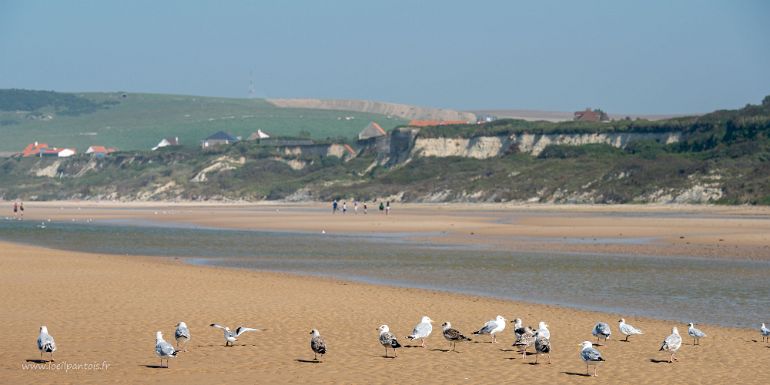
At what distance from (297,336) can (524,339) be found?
3984 millimetres

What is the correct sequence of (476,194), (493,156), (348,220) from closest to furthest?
(348,220)
(476,194)
(493,156)

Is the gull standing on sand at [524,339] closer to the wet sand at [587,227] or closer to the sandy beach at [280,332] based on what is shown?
the sandy beach at [280,332]

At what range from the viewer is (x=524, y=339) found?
1586cm

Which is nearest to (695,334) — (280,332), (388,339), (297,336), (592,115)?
(388,339)

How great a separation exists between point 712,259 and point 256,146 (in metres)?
128

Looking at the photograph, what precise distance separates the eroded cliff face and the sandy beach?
7811 centimetres

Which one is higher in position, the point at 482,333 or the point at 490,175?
the point at 490,175

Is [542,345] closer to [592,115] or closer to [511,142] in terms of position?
[511,142]

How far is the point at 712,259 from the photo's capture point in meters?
33.3

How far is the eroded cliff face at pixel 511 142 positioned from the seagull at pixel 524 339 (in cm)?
9327

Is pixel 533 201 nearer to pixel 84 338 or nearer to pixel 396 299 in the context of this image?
pixel 396 299

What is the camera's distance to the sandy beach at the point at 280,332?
14367mm

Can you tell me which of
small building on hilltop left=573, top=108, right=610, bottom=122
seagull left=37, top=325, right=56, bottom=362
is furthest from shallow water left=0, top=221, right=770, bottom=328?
small building on hilltop left=573, top=108, right=610, bottom=122

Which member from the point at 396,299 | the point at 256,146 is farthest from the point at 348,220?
the point at 256,146
